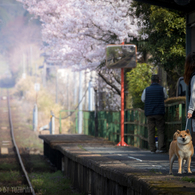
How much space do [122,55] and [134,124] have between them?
1870 mm

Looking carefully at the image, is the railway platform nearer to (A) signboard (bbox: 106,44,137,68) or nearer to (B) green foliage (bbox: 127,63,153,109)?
(A) signboard (bbox: 106,44,137,68)

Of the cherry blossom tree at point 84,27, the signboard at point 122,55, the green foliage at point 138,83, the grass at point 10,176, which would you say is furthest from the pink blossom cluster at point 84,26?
the grass at point 10,176

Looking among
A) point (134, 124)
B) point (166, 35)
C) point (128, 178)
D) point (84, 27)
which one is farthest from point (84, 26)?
point (128, 178)

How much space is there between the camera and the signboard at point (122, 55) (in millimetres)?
10359

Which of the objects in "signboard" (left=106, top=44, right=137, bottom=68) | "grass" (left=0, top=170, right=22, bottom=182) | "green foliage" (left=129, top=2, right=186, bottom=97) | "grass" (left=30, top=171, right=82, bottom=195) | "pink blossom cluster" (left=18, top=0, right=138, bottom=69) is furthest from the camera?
"pink blossom cluster" (left=18, top=0, right=138, bottom=69)

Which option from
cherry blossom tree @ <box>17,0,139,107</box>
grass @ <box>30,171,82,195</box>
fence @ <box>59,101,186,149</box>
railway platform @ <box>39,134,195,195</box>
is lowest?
grass @ <box>30,171,82,195</box>

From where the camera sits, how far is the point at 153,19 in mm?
10969

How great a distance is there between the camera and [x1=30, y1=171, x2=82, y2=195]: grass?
26.7ft

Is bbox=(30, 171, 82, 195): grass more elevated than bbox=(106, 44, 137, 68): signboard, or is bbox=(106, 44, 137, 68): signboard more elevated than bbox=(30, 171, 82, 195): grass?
bbox=(106, 44, 137, 68): signboard

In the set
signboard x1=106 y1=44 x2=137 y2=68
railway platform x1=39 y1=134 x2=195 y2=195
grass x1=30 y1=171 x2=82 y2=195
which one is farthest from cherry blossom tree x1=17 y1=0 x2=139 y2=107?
railway platform x1=39 y1=134 x2=195 y2=195

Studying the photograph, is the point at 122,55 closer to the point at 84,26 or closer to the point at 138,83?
the point at 138,83

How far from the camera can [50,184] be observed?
8.88 metres

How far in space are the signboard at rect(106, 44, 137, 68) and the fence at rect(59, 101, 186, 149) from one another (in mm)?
1241

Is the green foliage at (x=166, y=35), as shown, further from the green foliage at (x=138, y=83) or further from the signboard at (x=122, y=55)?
the signboard at (x=122, y=55)
